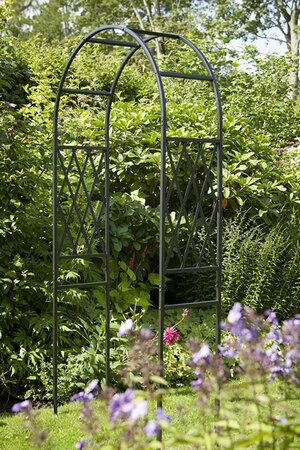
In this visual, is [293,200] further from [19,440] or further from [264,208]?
[19,440]

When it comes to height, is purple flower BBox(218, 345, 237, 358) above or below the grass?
above

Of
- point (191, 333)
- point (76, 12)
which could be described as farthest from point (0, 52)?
point (76, 12)

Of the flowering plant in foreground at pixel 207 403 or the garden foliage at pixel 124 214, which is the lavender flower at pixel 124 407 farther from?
A: the garden foliage at pixel 124 214

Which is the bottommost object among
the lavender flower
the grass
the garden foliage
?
the grass

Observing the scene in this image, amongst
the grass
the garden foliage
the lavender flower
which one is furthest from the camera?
the garden foliage

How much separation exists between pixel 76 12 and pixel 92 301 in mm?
22324

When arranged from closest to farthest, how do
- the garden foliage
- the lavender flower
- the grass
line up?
the lavender flower
the grass
the garden foliage

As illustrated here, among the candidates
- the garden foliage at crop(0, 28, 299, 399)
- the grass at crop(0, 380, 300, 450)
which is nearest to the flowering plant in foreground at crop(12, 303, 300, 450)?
the grass at crop(0, 380, 300, 450)

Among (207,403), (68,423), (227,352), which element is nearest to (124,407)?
(207,403)

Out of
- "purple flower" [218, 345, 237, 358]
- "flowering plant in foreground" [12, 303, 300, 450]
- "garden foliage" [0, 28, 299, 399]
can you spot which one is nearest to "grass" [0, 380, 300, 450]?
"garden foliage" [0, 28, 299, 399]

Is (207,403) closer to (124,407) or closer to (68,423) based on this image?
(124,407)

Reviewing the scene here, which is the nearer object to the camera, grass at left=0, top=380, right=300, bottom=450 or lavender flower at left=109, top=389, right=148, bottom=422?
lavender flower at left=109, top=389, right=148, bottom=422

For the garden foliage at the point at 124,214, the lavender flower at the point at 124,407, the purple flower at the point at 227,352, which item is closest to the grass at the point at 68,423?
the garden foliage at the point at 124,214

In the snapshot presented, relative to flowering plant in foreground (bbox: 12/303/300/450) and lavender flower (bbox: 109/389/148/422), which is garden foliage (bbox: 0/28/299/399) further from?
lavender flower (bbox: 109/389/148/422)
